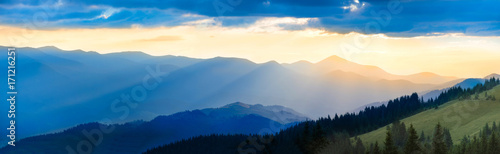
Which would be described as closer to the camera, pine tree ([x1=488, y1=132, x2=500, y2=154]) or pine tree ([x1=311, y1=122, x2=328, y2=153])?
pine tree ([x1=488, y1=132, x2=500, y2=154])

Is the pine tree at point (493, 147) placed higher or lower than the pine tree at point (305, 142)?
lower

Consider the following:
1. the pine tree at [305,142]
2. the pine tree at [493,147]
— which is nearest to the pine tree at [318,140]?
the pine tree at [305,142]

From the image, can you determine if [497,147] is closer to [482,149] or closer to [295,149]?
[482,149]

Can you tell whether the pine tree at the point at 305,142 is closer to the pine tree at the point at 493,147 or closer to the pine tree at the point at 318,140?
the pine tree at the point at 318,140

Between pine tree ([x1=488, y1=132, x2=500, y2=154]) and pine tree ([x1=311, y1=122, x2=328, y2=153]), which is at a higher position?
pine tree ([x1=311, y1=122, x2=328, y2=153])

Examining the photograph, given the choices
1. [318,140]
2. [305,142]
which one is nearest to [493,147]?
[318,140]

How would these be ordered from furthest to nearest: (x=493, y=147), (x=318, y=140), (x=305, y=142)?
(x=305, y=142)
(x=318, y=140)
(x=493, y=147)

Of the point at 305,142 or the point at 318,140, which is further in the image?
the point at 305,142

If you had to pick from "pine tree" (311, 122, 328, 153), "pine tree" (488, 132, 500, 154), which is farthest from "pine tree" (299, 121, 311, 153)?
"pine tree" (488, 132, 500, 154)

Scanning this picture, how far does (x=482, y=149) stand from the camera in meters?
150

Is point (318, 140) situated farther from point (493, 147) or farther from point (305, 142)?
point (493, 147)

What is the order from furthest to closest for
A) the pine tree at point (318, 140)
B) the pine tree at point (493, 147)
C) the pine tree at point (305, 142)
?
the pine tree at point (305, 142)
the pine tree at point (318, 140)
the pine tree at point (493, 147)

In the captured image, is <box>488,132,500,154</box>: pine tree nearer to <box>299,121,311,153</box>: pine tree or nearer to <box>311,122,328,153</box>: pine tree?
<box>311,122,328,153</box>: pine tree

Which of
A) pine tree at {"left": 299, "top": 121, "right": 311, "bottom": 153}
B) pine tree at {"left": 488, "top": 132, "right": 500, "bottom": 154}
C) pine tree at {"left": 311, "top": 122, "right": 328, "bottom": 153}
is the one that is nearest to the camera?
pine tree at {"left": 488, "top": 132, "right": 500, "bottom": 154}
